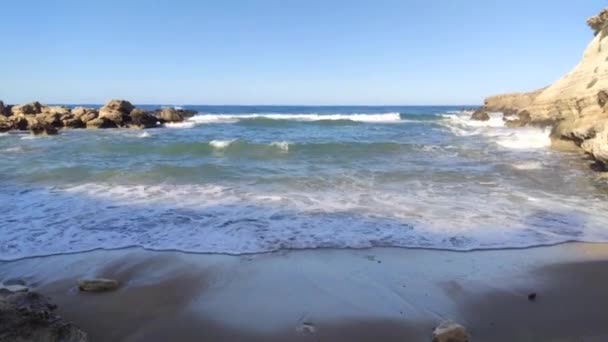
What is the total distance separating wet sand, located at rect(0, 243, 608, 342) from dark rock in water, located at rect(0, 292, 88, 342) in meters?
0.44

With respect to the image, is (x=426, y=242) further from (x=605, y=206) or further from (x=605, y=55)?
(x=605, y=55)

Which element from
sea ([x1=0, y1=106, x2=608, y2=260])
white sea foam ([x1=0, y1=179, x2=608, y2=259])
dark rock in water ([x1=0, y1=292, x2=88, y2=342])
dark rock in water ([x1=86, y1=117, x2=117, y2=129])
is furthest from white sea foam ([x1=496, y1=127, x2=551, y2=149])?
dark rock in water ([x1=86, y1=117, x2=117, y2=129])

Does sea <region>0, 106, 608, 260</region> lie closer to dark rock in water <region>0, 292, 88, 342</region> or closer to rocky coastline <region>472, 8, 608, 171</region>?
rocky coastline <region>472, 8, 608, 171</region>

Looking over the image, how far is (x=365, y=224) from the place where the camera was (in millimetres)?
6555

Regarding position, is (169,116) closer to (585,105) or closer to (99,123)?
(99,123)

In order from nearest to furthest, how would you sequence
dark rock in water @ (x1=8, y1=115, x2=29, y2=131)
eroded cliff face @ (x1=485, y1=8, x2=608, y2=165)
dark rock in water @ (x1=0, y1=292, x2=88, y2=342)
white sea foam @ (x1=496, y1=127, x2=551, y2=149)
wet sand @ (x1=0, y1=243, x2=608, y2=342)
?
dark rock in water @ (x1=0, y1=292, x2=88, y2=342), wet sand @ (x1=0, y1=243, x2=608, y2=342), eroded cliff face @ (x1=485, y1=8, x2=608, y2=165), white sea foam @ (x1=496, y1=127, x2=551, y2=149), dark rock in water @ (x1=8, y1=115, x2=29, y2=131)

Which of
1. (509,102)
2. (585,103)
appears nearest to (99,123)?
(585,103)

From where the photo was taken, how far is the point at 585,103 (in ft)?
46.7

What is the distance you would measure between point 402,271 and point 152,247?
309 cm

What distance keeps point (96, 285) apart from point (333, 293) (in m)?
2.27

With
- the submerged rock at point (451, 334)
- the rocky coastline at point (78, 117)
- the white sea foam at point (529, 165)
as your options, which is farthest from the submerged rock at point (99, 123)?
the submerged rock at point (451, 334)

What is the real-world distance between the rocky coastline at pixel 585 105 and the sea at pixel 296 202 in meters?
0.74

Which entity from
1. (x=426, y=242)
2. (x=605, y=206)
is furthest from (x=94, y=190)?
(x=605, y=206)

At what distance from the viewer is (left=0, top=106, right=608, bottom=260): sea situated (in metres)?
5.87
